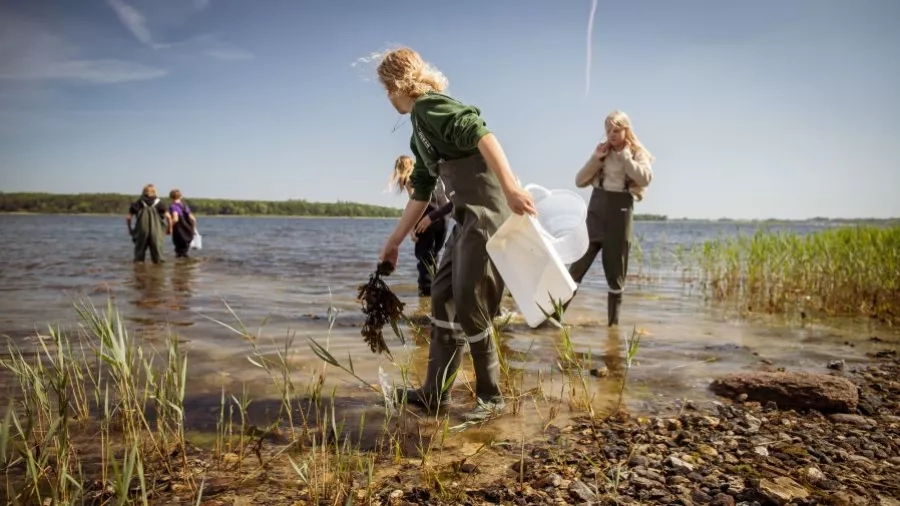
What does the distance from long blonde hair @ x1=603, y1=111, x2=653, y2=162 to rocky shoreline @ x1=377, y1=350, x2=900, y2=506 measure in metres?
3.10

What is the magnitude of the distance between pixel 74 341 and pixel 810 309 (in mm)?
9572

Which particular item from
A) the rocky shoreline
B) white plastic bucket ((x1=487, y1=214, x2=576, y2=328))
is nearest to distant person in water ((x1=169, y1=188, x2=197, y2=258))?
white plastic bucket ((x1=487, y1=214, x2=576, y2=328))

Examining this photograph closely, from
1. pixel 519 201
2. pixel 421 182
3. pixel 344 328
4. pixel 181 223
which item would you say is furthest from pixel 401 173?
pixel 181 223

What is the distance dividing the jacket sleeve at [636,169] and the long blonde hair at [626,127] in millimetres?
127

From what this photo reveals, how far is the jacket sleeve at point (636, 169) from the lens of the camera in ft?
18.7

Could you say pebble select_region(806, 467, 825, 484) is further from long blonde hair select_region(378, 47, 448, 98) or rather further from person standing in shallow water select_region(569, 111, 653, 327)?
person standing in shallow water select_region(569, 111, 653, 327)

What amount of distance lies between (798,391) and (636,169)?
9.10 feet

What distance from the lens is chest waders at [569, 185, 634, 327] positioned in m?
5.87

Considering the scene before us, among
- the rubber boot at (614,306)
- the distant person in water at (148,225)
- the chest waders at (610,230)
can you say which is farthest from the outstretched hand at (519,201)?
the distant person in water at (148,225)

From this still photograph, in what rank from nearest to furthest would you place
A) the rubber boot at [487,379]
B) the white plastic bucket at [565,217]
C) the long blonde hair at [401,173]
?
the rubber boot at [487,379] < the white plastic bucket at [565,217] < the long blonde hair at [401,173]

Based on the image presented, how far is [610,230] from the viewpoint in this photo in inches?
232

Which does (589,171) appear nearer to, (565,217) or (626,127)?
(626,127)

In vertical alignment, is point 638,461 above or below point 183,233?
below

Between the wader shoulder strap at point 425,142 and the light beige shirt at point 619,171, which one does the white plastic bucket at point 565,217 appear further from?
the light beige shirt at point 619,171
